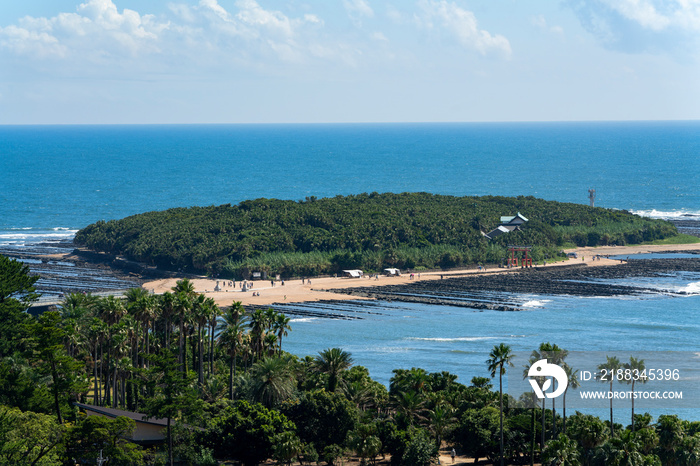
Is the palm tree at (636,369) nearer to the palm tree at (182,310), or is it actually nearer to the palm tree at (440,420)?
the palm tree at (440,420)

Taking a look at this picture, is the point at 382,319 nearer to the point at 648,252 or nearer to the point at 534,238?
the point at 534,238

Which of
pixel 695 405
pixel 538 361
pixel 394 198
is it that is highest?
pixel 394 198

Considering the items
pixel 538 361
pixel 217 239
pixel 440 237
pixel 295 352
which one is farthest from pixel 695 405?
pixel 217 239

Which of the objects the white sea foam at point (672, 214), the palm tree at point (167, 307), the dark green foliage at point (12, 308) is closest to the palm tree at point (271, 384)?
the palm tree at point (167, 307)

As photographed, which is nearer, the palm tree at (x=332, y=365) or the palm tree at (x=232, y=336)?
the palm tree at (x=332, y=365)

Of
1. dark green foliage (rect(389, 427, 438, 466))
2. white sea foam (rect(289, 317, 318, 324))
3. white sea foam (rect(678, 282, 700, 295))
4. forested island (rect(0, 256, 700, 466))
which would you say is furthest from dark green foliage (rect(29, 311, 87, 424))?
white sea foam (rect(678, 282, 700, 295))

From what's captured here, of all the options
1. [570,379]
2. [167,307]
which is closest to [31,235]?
[167,307]
